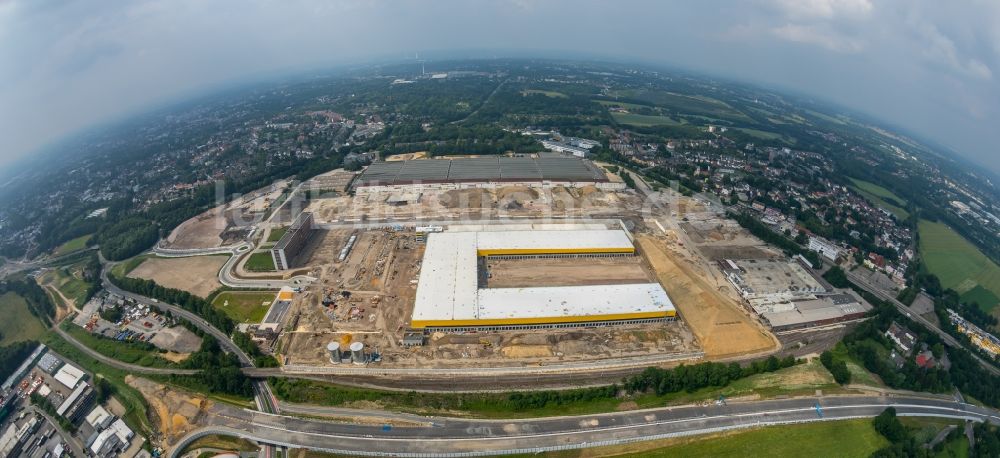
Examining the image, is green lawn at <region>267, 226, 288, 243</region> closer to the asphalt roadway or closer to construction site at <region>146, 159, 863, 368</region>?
construction site at <region>146, 159, 863, 368</region>

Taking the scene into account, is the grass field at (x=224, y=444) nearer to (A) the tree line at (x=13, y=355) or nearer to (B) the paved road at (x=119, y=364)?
(B) the paved road at (x=119, y=364)

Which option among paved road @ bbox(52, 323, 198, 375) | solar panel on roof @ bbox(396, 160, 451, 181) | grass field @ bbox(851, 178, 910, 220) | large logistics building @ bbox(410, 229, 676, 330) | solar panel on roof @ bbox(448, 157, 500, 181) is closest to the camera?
paved road @ bbox(52, 323, 198, 375)

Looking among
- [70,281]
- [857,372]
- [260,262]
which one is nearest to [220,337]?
[260,262]

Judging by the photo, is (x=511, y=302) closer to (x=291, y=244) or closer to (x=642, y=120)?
(x=291, y=244)

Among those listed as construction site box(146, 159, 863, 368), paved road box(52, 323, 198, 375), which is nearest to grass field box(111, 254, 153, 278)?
paved road box(52, 323, 198, 375)

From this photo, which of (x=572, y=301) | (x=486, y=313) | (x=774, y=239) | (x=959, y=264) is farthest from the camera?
(x=959, y=264)

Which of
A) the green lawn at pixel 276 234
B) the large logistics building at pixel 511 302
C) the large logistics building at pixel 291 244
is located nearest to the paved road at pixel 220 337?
the large logistics building at pixel 291 244
